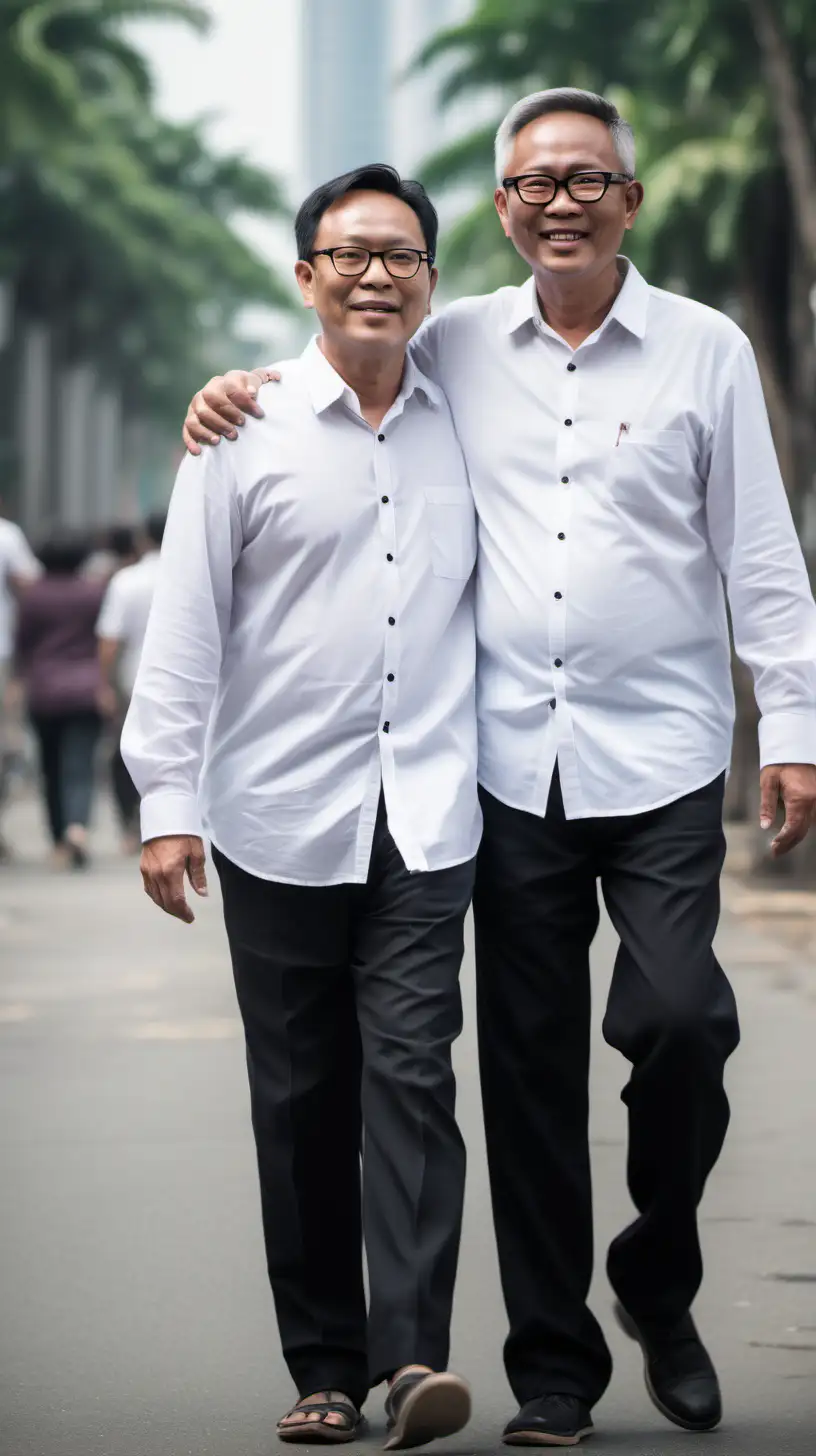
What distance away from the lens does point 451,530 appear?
4734 mm

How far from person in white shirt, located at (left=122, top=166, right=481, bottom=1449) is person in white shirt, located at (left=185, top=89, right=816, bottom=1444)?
9 centimetres

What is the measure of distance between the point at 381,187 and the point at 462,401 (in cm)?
36

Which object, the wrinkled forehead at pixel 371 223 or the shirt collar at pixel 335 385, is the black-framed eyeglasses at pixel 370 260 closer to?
the wrinkled forehead at pixel 371 223

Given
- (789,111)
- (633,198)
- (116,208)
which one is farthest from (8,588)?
(116,208)

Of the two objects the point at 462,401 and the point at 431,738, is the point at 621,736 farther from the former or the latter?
the point at 462,401

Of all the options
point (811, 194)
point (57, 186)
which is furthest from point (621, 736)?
point (57, 186)

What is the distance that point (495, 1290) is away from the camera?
5.94 meters

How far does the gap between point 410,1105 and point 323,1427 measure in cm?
54

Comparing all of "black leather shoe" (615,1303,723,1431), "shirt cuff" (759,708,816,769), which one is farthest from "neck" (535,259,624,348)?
"black leather shoe" (615,1303,723,1431)

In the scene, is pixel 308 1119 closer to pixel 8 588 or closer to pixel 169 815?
pixel 169 815

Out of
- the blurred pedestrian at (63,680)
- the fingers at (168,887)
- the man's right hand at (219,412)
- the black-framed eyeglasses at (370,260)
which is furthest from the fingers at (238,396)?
the blurred pedestrian at (63,680)

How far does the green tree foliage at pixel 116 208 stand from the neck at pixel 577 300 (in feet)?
70.9

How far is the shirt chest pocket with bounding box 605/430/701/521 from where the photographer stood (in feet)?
15.5

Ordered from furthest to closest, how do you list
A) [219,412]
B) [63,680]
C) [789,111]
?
[63,680], [789,111], [219,412]
